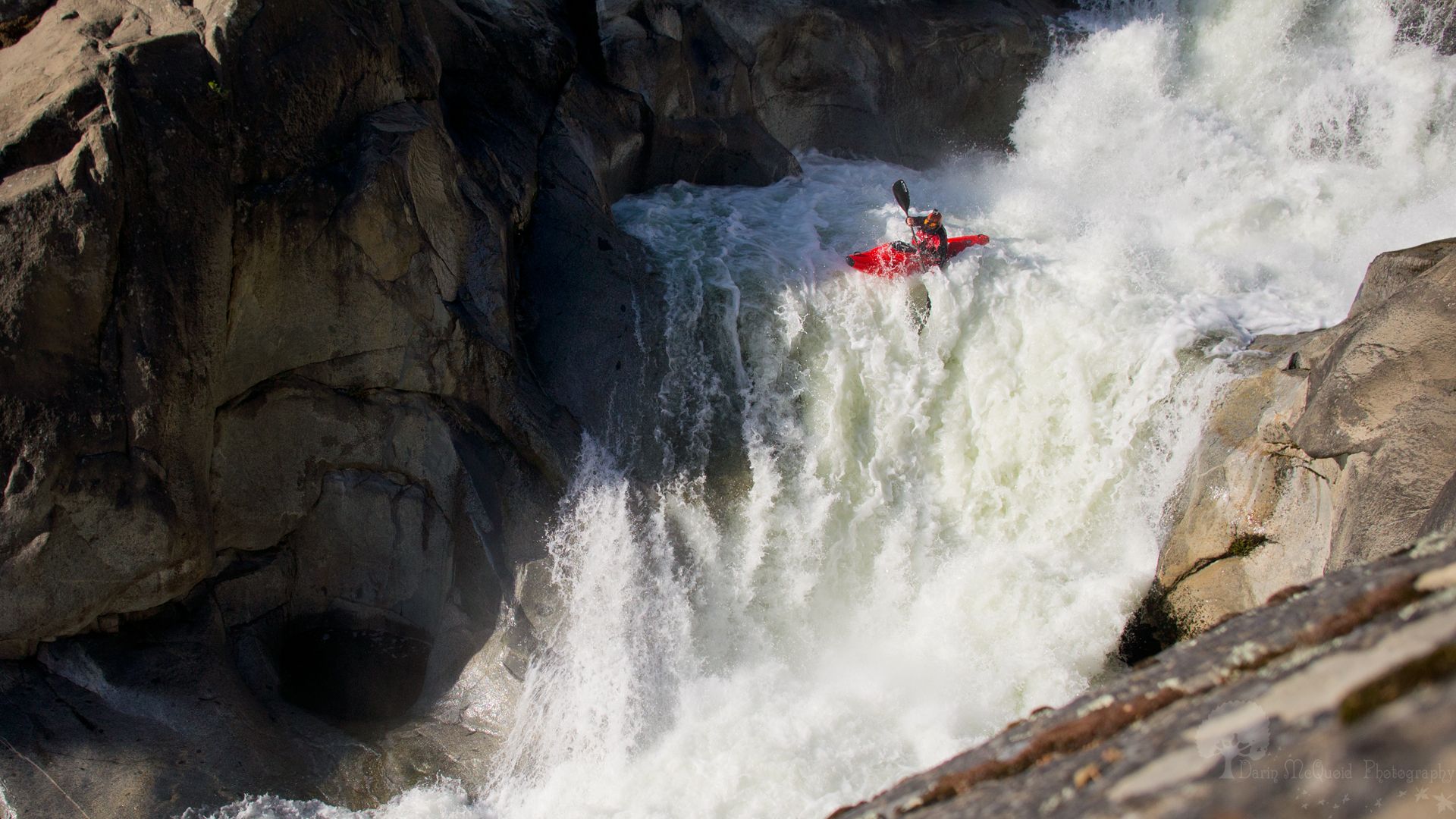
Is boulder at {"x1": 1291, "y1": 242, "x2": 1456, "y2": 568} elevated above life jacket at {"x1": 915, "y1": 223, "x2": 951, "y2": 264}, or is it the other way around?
life jacket at {"x1": 915, "y1": 223, "x2": 951, "y2": 264}

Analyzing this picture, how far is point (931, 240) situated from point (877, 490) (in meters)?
2.20

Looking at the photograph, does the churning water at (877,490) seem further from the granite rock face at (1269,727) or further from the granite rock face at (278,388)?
the granite rock face at (1269,727)

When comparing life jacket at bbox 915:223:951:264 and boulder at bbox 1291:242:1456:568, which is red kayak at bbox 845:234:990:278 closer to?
life jacket at bbox 915:223:951:264

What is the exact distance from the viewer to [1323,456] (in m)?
5.65

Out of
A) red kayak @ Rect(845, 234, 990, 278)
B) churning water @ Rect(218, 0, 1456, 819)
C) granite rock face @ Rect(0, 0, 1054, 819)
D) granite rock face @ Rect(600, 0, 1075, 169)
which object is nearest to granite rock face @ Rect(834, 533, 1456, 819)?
churning water @ Rect(218, 0, 1456, 819)

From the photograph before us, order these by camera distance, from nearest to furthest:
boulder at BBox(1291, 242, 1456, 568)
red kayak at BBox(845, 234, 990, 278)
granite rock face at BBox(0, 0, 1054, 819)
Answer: boulder at BBox(1291, 242, 1456, 568), granite rock face at BBox(0, 0, 1054, 819), red kayak at BBox(845, 234, 990, 278)

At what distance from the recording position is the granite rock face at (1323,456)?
5125 mm

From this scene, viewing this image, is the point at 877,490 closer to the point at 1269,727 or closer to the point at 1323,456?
the point at 1323,456

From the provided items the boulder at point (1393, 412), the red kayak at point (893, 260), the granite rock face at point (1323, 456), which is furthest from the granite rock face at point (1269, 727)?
the red kayak at point (893, 260)

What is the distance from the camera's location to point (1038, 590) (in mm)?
6586

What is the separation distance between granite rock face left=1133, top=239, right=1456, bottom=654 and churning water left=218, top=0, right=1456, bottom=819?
0.96 ft

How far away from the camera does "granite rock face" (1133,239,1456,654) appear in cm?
512

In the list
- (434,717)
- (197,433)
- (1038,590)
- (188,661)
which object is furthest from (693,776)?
(197,433)

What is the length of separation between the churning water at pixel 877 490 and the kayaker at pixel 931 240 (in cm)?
17
